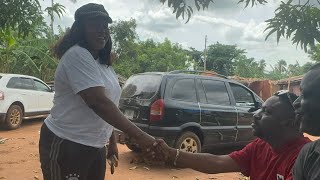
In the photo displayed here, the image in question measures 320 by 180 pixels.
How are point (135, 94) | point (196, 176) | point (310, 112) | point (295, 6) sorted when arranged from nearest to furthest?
point (310, 112)
point (295, 6)
point (196, 176)
point (135, 94)

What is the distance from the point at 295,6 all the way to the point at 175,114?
3.83 meters

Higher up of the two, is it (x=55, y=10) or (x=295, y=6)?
(x=55, y=10)

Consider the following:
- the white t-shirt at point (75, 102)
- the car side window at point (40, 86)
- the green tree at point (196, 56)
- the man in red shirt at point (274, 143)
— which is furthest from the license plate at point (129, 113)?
the green tree at point (196, 56)

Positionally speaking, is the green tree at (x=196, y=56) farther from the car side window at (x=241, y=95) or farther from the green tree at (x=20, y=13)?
the green tree at (x=20, y=13)

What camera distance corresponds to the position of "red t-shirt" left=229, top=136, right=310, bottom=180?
6.61 ft

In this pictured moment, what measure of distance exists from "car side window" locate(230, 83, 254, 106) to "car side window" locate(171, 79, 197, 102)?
1.17 m

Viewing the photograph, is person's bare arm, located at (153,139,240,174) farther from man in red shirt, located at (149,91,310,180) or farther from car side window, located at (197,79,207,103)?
car side window, located at (197,79,207,103)

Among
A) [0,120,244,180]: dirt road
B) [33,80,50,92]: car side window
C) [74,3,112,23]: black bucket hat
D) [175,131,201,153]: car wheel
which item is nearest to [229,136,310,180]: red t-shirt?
[74,3,112,23]: black bucket hat

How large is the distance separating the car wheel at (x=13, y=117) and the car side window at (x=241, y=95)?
6250mm

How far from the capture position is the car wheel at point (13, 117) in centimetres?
1045

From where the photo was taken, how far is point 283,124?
6.77 ft

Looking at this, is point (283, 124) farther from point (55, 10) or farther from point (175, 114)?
point (55, 10)

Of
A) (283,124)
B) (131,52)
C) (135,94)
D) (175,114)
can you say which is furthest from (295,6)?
(131,52)

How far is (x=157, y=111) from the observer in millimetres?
6246
